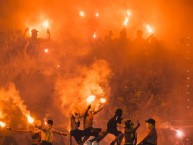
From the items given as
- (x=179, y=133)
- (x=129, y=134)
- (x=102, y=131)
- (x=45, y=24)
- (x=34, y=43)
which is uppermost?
(x=45, y=24)

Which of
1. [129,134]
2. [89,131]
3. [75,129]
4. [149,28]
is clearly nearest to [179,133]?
[89,131]

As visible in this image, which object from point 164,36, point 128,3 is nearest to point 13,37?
point 128,3

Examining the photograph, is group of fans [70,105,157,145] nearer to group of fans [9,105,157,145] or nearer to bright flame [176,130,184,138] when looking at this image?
group of fans [9,105,157,145]

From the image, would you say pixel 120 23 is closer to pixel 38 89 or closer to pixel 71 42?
pixel 71 42

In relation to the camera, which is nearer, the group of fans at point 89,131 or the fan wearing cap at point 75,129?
the group of fans at point 89,131

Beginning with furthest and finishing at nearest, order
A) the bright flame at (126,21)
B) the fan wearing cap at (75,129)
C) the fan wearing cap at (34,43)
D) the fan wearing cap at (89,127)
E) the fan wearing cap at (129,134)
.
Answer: the bright flame at (126,21)
the fan wearing cap at (34,43)
the fan wearing cap at (89,127)
the fan wearing cap at (75,129)
the fan wearing cap at (129,134)

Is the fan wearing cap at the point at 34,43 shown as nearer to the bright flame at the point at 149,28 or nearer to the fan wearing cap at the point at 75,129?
the bright flame at the point at 149,28

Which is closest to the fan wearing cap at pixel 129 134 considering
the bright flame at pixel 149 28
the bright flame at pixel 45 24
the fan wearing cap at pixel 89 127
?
the fan wearing cap at pixel 89 127

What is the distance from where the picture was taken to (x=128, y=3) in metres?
43.8

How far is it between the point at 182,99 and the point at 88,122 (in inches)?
848

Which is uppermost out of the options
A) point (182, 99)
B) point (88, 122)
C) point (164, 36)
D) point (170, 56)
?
point (164, 36)

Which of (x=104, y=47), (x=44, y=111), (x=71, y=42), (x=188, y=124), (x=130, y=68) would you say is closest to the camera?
(x=188, y=124)

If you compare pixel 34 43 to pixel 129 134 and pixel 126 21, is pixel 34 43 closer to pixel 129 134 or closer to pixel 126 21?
pixel 126 21

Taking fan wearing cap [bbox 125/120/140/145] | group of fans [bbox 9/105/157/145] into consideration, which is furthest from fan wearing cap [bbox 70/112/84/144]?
fan wearing cap [bbox 125/120/140/145]
